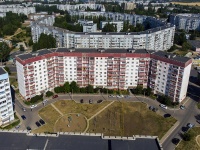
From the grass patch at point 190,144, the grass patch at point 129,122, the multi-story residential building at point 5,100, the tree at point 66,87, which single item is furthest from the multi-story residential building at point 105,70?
the grass patch at point 190,144

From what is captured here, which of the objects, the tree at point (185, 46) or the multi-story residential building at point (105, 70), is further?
the tree at point (185, 46)

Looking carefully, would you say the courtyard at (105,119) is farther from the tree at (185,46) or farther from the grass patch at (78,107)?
the tree at (185,46)

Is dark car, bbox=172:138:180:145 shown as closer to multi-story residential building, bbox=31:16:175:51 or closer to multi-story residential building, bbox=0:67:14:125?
multi-story residential building, bbox=0:67:14:125

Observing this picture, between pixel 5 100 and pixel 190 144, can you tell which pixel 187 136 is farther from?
pixel 5 100

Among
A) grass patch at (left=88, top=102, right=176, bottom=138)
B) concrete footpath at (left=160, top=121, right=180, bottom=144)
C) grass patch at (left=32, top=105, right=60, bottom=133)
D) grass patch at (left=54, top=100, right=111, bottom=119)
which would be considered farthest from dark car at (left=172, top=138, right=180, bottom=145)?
grass patch at (left=32, top=105, right=60, bottom=133)

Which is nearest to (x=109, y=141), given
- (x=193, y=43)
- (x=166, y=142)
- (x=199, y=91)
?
(x=166, y=142)

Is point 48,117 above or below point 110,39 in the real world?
below

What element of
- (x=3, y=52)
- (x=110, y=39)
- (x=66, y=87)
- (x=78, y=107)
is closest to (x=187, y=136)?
(x=78, y=107)
